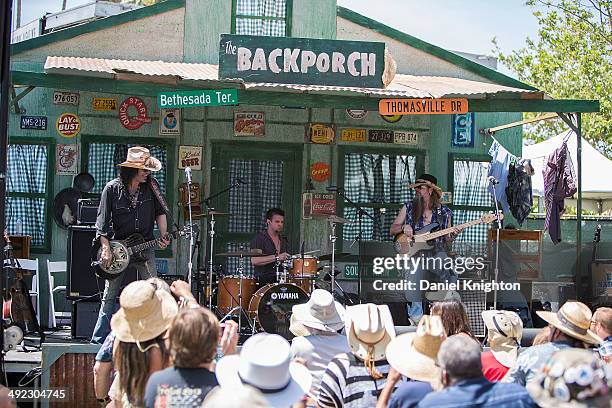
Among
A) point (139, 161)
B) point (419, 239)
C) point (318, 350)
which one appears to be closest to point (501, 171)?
point (419, 239)

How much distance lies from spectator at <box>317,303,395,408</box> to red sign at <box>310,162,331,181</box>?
7.57 m

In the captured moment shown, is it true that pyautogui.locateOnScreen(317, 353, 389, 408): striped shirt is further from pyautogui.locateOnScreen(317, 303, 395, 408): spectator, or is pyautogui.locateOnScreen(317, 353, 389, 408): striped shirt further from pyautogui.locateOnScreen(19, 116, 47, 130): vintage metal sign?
pyautogui.locateOnScreen(19, 116, 47, 130): vintage metal sign

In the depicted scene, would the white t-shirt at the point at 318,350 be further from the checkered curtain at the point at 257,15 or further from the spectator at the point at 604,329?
the checkered curtain at the point at 257,15

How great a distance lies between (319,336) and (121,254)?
137 inches

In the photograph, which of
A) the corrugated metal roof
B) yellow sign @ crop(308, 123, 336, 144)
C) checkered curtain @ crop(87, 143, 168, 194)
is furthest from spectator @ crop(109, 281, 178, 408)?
yellow sign @ crop(308, 123, 336, 144)

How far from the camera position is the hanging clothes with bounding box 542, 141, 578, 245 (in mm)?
12477

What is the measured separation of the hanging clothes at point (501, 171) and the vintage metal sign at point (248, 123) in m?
3.23

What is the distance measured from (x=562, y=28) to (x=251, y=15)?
1517cm

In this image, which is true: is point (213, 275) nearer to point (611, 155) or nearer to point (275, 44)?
point (275, 44)

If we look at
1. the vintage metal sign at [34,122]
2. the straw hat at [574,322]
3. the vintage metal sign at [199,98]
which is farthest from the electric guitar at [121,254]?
the straw hat at [574,322]

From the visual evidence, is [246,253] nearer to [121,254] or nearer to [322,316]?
[121,254]

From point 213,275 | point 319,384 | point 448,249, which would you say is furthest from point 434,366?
point 213,275

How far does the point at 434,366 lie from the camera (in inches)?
215

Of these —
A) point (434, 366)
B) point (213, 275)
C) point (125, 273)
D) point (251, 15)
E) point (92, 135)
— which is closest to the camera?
point (434, 366)
